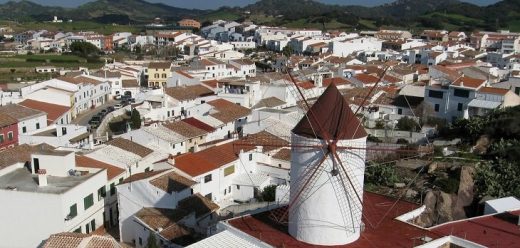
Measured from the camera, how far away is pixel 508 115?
30.5 metres

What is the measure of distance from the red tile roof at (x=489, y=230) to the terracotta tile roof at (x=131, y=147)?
50.3 feet

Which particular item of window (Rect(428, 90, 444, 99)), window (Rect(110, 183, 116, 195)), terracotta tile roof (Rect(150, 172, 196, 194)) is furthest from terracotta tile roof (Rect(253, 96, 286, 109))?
terracotta tile roof (Rect(150, 172, 196, 194))

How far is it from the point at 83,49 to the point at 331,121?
86532mm

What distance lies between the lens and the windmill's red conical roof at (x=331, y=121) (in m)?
12.9

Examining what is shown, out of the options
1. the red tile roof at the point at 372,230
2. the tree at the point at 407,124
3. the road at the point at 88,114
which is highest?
the red tile roof at the point at 372,230

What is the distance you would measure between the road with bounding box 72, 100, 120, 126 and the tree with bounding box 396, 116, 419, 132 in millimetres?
24594

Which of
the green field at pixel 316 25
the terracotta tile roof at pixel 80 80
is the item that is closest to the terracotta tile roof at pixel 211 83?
the terracotta tile roof at pixel 80 80

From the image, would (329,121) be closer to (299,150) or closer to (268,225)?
(299,150)

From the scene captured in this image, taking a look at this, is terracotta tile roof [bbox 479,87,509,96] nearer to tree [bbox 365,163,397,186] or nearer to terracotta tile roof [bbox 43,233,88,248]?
tree [bbox 365,163,397,186]

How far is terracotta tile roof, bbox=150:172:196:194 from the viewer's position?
20.7m

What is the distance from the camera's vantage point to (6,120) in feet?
108

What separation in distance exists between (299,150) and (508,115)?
21.9 meters

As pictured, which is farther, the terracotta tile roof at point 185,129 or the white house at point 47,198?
the terracotta tile roof at point 185,129

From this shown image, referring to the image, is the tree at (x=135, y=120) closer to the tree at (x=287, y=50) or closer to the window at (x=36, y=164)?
the window at (x=36, y=164)
